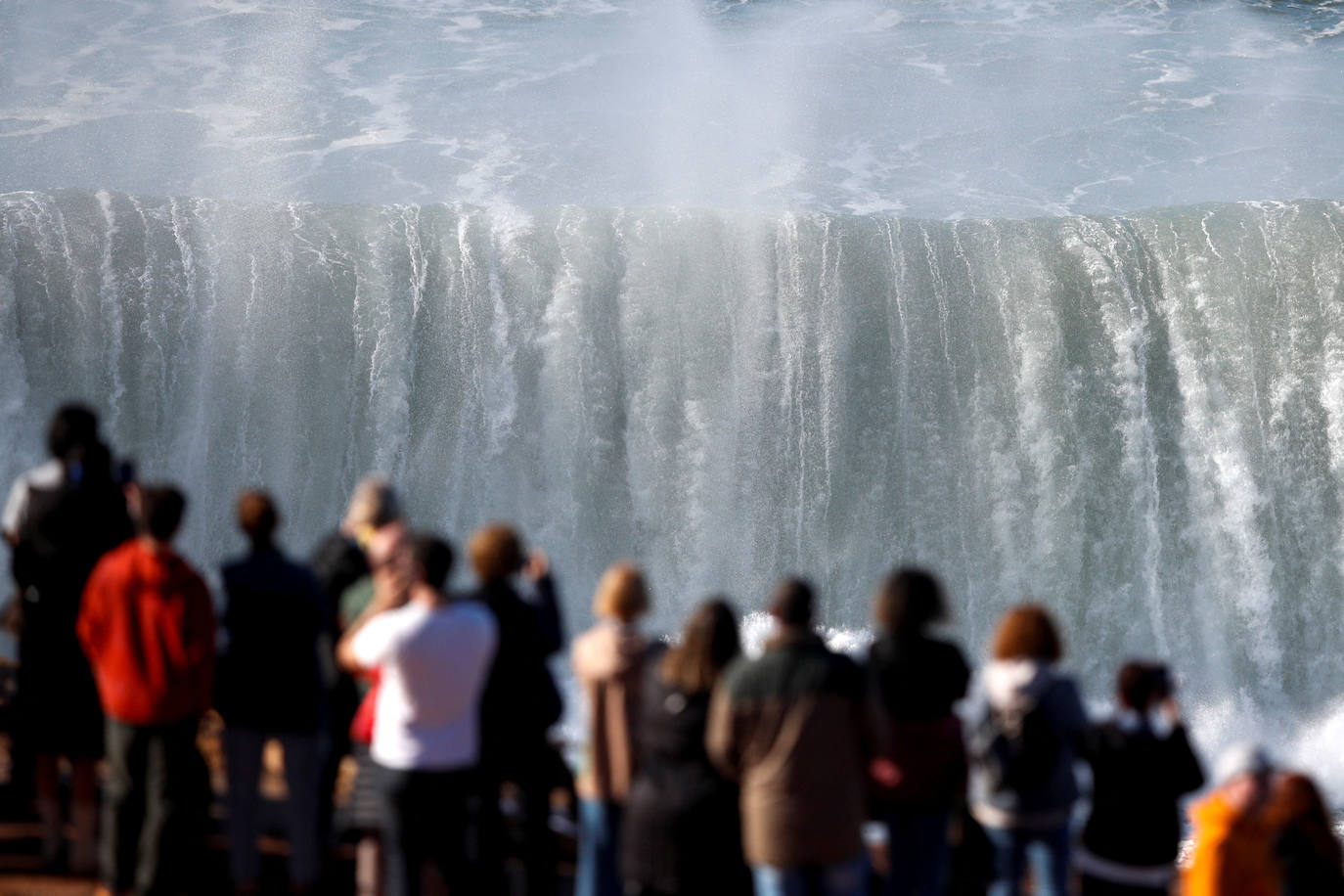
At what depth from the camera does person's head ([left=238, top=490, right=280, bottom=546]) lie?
500 cm

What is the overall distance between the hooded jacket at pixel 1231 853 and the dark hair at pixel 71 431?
12.0 ft

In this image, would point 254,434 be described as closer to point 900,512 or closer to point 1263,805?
point 900,512

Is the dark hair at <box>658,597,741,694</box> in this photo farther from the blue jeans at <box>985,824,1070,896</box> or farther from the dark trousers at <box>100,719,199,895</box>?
the dark trousers at <box>100,719,199,895</box>

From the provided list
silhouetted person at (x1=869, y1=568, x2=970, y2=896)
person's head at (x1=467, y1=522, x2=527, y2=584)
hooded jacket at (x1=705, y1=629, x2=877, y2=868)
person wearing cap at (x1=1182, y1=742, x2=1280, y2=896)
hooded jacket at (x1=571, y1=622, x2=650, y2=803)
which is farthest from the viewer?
person's head at (x1=467, y1=522, x2=527, y2=584)

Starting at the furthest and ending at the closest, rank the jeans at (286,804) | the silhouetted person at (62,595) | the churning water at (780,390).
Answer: the churning water at (780,390) < the silhouetted person at (62,595) < the jeans at (286,804)

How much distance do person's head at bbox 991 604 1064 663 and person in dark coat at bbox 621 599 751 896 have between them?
813 millimetres

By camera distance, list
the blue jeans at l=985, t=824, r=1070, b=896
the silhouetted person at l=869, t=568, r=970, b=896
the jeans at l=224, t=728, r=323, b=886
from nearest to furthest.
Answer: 1. the silhouetted person at l=869, t=568, r=970, b=896
2. the blue jeans at l=985, t=824, r=1070, b=896
3. the jeans at l=224, t=728, r=323, b=886

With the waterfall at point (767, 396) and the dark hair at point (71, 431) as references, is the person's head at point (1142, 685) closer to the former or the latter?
the dark hair at point (71, 431)

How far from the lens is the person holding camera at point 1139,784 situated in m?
4.61

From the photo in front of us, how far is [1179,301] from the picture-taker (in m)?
16.8

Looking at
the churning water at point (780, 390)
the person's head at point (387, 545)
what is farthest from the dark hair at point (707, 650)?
the churning water at point (780, 390)

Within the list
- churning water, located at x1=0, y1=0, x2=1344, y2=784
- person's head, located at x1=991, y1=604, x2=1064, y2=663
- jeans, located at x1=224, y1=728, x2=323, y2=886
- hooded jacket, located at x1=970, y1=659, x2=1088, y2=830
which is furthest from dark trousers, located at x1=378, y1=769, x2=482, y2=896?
churning water, located at x1=0, y1=0, x2=1344, y2=784

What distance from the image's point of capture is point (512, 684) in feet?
16.5

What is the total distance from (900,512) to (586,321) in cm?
383
